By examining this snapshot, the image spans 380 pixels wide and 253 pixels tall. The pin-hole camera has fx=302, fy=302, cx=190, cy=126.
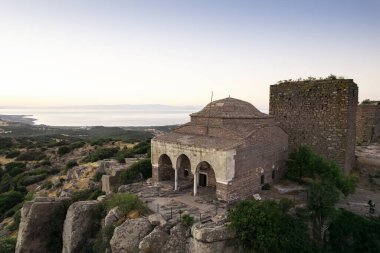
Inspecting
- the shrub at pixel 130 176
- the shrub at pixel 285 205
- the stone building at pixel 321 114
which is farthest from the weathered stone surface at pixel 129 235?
the stone building at pixel 321 114

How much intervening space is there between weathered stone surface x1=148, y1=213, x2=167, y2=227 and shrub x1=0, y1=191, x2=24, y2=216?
22.4 metres

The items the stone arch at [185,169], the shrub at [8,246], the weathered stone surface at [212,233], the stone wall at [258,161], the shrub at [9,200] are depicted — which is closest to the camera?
the weathered stone surface at [212,233]

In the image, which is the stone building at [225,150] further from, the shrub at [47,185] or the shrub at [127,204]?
the shrub at [47,185]

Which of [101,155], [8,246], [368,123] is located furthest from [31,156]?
[368,123]

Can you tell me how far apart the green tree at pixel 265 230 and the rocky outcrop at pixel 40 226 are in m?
11.0

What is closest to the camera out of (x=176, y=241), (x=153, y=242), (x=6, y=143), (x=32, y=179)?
(x=153, y=242)

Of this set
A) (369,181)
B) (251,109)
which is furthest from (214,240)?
(369,181)

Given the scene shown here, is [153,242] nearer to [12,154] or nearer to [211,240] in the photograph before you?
[211,240]

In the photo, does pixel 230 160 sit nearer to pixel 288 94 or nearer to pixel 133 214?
pixel 133 214

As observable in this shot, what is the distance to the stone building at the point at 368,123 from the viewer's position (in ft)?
107

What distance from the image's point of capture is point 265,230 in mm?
12750

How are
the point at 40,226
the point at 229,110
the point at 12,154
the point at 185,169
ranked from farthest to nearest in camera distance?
the point at 12,154 → the point at 185,169 → the point at 229,110 → the point at 40,226

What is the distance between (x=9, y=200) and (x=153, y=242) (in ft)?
79.3

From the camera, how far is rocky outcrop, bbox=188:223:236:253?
12.7 m
